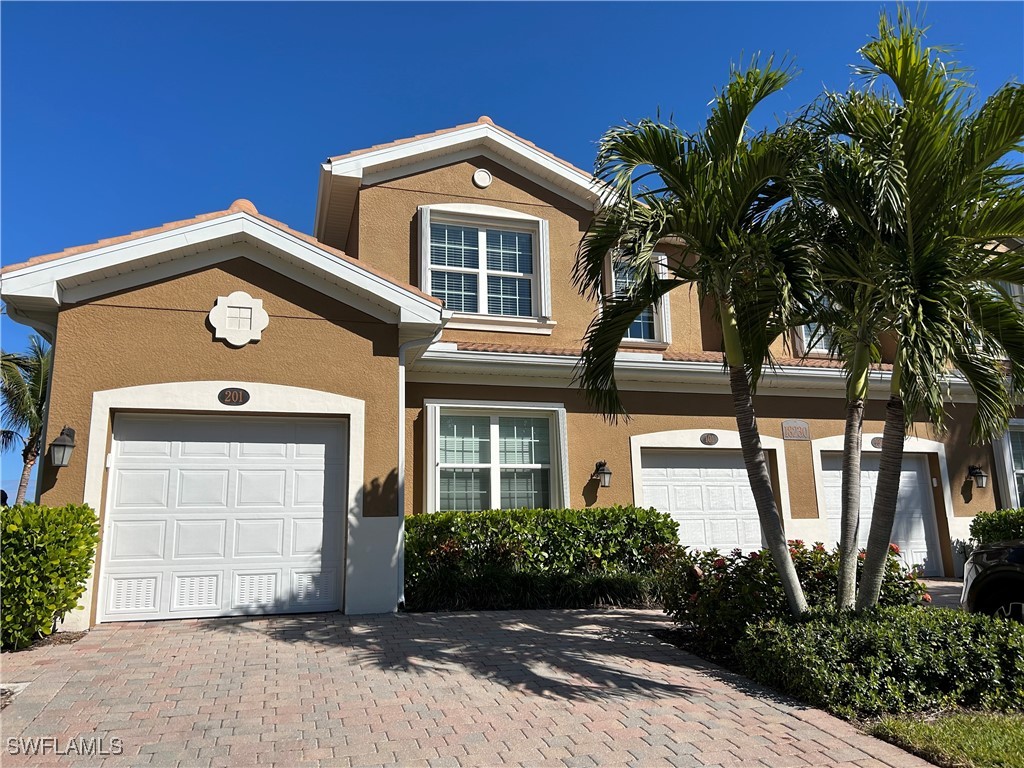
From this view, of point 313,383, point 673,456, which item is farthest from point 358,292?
point 673,456

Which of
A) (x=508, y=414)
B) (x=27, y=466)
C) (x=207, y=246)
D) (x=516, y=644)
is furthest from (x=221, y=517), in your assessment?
(x=27, y=466)

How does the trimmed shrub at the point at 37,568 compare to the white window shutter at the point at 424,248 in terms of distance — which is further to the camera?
the white window shutter at the point at 424,248

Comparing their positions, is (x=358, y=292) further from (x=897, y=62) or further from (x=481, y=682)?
(x=897, y=62)

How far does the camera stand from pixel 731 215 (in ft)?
22.9

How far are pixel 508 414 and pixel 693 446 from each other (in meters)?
3.33

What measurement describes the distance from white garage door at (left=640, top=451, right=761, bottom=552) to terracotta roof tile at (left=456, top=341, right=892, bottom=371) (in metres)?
1.67

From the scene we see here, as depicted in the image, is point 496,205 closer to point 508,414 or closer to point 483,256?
point 483,256

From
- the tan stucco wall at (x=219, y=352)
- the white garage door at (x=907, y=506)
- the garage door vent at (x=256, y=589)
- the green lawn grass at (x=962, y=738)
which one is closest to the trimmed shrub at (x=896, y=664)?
the green lawn grass at (x=962, y=738)

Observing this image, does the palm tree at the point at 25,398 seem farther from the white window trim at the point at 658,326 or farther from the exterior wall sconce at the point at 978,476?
the exterior wall sconce at the point at 978,476

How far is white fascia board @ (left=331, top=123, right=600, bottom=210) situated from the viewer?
12.2 m

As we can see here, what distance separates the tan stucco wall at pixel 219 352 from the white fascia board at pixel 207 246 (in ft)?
1.03

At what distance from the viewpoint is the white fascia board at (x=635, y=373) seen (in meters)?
11.0

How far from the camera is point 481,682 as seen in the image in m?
6.07

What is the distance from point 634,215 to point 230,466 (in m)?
5.78
